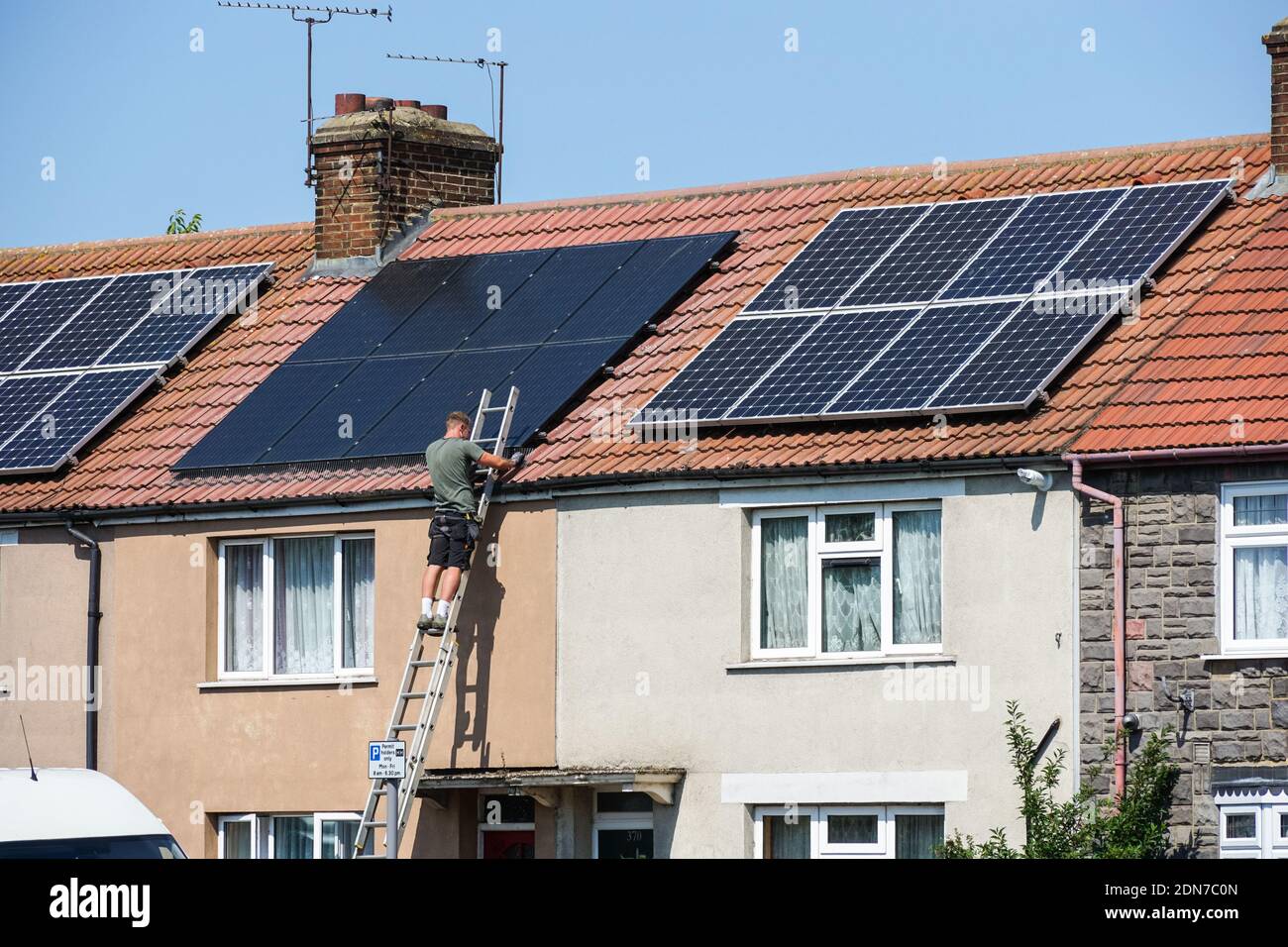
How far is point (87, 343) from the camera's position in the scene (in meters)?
27.5

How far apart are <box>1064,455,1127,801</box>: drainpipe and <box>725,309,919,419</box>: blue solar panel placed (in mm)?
2759

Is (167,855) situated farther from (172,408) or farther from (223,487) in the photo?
(172,408)

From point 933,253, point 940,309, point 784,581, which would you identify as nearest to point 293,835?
point 784,581

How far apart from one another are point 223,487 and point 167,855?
9.28m

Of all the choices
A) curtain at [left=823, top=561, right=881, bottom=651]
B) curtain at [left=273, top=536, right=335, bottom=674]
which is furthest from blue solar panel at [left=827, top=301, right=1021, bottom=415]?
curtain at [left=273, top=536, right=335, bottom=674]

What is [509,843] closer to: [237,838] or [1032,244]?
[237,838]

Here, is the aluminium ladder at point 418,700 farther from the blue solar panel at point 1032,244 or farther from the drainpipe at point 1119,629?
the drainpipe at point 1119,629

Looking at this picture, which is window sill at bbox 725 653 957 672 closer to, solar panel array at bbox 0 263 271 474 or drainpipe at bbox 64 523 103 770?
drainpipe at bbox 64 523 103 770

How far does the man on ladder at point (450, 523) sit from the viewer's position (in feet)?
71.6

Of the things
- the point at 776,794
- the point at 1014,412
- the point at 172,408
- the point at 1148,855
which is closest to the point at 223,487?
the point at 172,408

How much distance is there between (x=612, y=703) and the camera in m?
21.6

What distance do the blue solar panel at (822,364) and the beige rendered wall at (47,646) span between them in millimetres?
7868

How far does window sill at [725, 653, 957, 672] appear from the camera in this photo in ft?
66.2

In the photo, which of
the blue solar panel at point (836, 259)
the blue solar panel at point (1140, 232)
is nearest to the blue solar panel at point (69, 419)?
the blue solar panel at point (836, 259)
